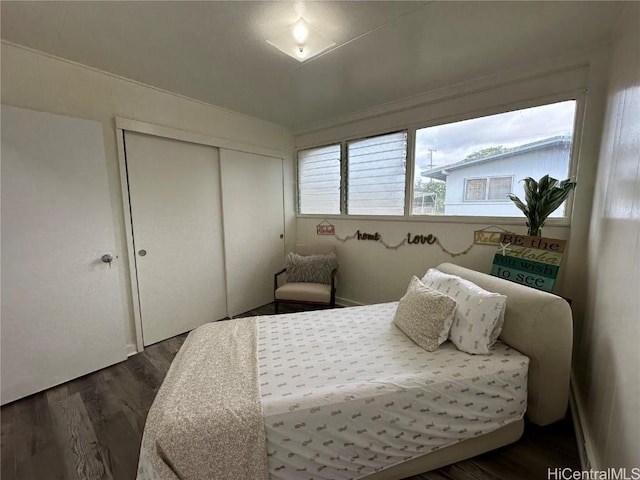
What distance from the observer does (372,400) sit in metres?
1.17

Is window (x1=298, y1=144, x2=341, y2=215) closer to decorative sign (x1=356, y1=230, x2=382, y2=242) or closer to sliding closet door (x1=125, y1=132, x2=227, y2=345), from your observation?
decorative sign (x1=356, y1=230, x2=382, y2=242)

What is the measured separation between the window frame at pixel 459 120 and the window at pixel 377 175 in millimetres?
60

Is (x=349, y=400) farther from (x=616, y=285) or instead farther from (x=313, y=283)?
(x=313, y=283)

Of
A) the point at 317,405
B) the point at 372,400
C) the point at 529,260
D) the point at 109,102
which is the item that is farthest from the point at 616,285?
the point at 109,102

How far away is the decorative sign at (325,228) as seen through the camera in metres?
3.49

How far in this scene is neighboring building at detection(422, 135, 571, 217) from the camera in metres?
2.10

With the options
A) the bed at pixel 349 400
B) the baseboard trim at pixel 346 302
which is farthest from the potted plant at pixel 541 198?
the baseboard trim at pixel 346 302

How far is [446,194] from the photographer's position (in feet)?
8.63

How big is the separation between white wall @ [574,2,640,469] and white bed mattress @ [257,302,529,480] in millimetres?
329

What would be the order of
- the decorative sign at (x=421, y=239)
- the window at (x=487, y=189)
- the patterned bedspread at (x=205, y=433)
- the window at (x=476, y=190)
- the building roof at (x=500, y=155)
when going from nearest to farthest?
the patterned bedspread at (x=205, y=433) < the building roof at (x=500, y=155) < the window at (x=487, y=189) < the window at (x=476, y=190) < the decorative sign at (x=421, y=239)

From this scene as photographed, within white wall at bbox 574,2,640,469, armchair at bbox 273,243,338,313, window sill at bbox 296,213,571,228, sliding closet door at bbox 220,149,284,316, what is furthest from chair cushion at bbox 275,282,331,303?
white wall at bbox 574,2,640,469

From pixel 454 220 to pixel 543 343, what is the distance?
1362 millimetres

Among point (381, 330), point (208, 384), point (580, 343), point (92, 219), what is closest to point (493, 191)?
point (580, 343)

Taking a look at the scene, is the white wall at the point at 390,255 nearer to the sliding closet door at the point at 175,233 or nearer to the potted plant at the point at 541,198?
the potted plant at the point at 541,198
